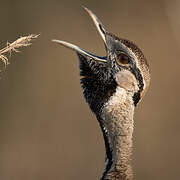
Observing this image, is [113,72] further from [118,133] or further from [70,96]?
[70,96]

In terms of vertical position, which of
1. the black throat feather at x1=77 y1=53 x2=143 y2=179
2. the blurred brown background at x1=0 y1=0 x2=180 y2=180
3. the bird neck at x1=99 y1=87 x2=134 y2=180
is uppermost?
the blurred brown background at x1=0 y1=0 x2=180 y2=180

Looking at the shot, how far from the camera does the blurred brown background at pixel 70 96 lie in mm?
6617

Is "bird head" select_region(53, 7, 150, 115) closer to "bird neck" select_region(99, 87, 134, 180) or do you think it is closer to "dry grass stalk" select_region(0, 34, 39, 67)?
"bird neck" select_region(99, 87, 134, 180)

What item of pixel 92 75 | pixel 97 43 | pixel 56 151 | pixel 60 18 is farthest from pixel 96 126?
pixel 92 75

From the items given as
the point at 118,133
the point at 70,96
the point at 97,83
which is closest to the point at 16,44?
the point at 97,83

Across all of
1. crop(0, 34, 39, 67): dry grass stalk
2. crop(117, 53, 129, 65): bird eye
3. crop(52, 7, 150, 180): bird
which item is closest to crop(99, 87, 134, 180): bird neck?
crop(52, 7, 150, 180): bird

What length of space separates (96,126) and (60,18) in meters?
1.72

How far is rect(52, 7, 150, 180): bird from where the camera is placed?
3.35 meters

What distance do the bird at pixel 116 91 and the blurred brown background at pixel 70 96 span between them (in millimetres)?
3055

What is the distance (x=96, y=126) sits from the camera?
23.0 ft

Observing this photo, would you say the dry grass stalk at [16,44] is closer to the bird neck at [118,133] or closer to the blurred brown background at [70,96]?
the bird neck at [118,133]

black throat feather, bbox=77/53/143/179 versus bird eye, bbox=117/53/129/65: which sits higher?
bird eye, bbox=117/53/129/65

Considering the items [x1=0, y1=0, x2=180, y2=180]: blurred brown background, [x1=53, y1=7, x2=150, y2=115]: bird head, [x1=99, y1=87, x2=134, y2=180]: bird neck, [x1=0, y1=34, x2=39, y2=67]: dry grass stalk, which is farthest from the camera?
[x1=0, y1=0, x2=180, y2=180]: blurred brown background

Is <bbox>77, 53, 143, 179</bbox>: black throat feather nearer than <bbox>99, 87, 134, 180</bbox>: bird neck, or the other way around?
<bbox>99, 87, 134, 180</bbox>: bird neck
